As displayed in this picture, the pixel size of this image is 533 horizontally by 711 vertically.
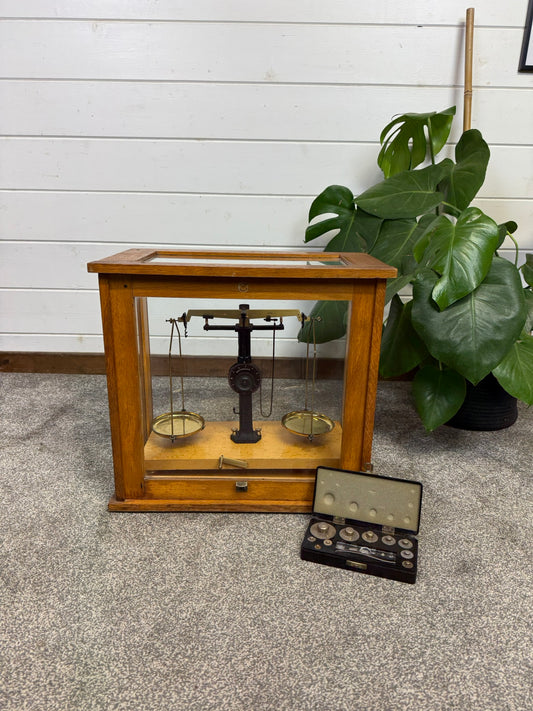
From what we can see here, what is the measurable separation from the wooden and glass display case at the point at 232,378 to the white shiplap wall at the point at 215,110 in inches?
26.1

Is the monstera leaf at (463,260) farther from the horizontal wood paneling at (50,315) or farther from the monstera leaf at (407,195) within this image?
the horizontal wood paneling at (50,315)

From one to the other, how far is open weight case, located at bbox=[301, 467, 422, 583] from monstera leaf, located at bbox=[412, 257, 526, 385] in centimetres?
29

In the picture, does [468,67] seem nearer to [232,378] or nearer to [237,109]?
[237,109]

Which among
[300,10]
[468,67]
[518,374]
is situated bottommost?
[518,374]

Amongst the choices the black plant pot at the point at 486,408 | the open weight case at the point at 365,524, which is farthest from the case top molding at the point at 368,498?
the black plant pot at the point at 486,408

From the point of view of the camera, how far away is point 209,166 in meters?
1.69

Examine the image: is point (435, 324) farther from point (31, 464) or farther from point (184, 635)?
point (31, 464)

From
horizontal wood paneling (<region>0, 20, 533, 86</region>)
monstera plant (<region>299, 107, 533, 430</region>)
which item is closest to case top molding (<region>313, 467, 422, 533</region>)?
monstera plant (<region>299, 107, 533, 430</region>)

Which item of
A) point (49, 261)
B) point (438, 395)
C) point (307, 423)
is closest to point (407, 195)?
point (438, 395)

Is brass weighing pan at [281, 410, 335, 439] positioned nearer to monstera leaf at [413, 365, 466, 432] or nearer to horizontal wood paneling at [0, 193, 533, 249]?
monstera leaf at [413, 365, 466, 432]

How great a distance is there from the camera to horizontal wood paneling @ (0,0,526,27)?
60.6 inches

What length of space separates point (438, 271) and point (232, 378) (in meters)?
0.51

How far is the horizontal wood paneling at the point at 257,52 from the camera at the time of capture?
1.56 metres

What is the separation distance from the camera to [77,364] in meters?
1.91
